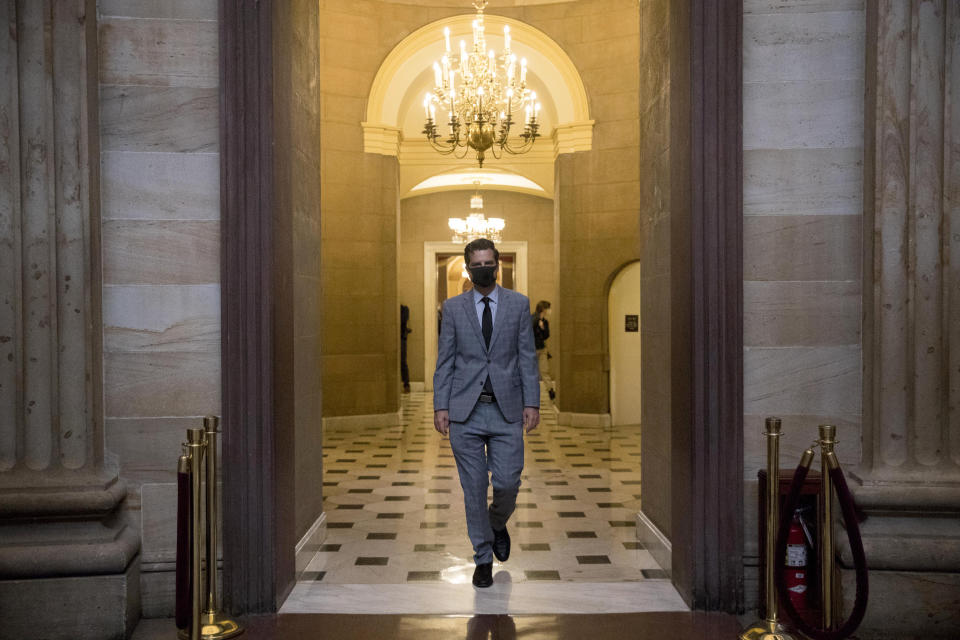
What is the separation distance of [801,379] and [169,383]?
10.5ft

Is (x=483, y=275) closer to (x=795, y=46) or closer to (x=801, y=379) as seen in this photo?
(x=801, y=379)

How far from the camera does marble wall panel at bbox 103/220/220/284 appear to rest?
416 cm

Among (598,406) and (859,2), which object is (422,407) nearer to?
(598,406)

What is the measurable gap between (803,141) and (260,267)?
2.81 m

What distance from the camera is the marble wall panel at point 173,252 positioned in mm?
4164

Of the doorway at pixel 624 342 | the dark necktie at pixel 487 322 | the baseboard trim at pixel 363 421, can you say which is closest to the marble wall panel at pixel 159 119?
the dark necktie at pixel 487 322

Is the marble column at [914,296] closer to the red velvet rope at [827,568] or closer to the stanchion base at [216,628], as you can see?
the red velvet rope at [827,568]

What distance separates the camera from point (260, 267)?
162 inches

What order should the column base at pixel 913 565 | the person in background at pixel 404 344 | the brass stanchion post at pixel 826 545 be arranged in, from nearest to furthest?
the brass stanchion post at pixel 826 545 → the column base at pixel 913 565 → the person in background at pixel 404 344

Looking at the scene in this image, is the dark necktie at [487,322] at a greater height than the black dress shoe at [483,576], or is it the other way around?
the dark necktie at [487,322]

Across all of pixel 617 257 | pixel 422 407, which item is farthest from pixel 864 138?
pixel 422 407

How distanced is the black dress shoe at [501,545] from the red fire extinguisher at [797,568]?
1553mm

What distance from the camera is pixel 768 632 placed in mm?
3773

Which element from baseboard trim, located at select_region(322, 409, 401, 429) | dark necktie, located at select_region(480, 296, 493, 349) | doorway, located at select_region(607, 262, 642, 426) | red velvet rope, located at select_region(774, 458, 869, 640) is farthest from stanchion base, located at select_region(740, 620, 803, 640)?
baseboard trim, located at select_region(322, 409, 401, 429)
